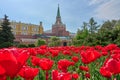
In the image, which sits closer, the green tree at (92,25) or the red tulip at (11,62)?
the red tulip at (11,62)

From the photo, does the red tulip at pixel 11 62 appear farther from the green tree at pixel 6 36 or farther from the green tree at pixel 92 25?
the green tree at pixel 92 25

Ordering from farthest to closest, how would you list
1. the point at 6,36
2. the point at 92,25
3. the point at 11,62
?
the point at 92,25
the point at 6,36
the point at 11,62

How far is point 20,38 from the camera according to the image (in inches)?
3489

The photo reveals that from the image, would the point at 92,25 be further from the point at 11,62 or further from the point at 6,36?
the point at 11,62

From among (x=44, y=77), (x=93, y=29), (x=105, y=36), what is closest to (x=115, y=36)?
(x=105, y=36)

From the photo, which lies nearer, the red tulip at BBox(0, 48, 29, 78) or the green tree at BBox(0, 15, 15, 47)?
the red tulip at BBox(0, 48, 29, 78)

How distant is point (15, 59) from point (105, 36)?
16845mm

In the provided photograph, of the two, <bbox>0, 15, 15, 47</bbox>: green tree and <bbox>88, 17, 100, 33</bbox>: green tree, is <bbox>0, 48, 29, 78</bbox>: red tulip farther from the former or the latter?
<bbox>88, 17, 100, 33</bbox>: green tree

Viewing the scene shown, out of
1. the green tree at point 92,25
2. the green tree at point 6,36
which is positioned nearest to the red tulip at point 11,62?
the green tree at point 6,36

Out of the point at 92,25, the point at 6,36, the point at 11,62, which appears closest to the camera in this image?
the point at 11,62

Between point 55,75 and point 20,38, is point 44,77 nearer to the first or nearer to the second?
point 55,75

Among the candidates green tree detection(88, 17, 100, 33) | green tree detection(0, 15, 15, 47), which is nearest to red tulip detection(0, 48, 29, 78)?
green tree detection(0, 15, 15, 47)

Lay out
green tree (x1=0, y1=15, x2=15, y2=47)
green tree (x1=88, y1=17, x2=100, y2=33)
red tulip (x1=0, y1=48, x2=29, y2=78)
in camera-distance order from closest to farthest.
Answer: red tulip (x1=0, y1=48, x2=29, y2=78) < green tree (x1=0, y1=15, x2=15, y2=47) < green tree (x1=88, y1=17, x2=100, y2=33)

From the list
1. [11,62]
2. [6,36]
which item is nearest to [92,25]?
[6,36]
